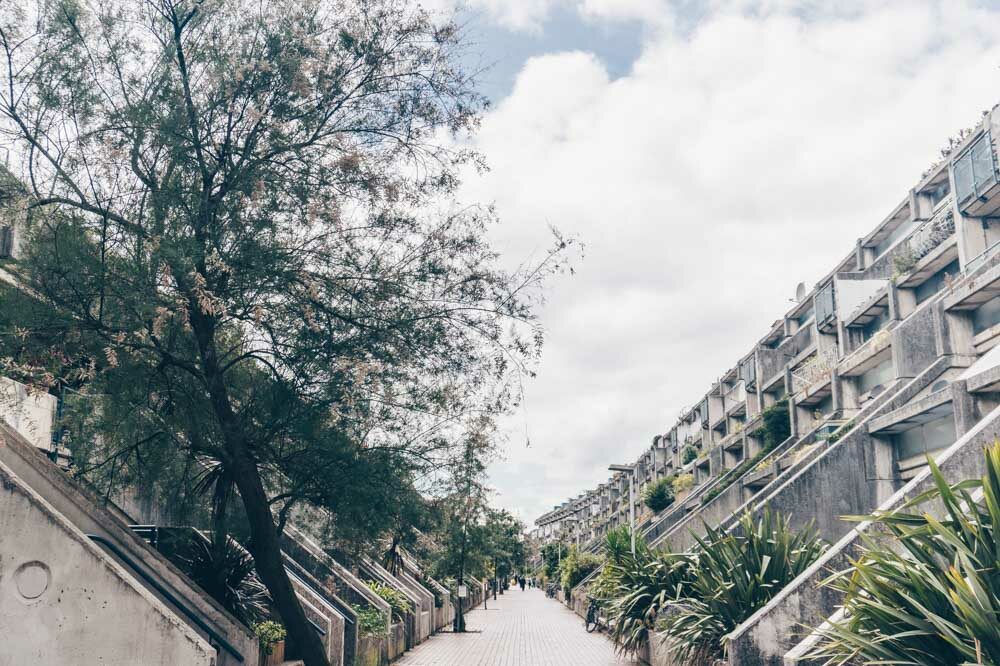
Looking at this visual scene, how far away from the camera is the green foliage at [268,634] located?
11.5m

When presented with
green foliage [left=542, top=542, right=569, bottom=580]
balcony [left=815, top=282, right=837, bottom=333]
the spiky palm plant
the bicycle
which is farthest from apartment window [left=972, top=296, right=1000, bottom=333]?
green foliage [left=542, top=542, right=569, bottom=580]

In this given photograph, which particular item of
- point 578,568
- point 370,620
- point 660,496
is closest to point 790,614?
point 370,620

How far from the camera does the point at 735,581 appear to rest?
1197cm

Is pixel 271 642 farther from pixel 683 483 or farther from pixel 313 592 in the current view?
pixel 683 483

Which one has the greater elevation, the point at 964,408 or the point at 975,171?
the point at 975,171

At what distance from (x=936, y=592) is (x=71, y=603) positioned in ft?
26.2

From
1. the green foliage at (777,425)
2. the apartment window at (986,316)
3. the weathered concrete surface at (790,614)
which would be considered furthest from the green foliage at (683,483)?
the weathered concrete surface at (790,614)

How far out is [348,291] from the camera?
10828mm

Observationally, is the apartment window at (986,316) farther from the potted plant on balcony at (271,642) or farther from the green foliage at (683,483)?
the green foliage at (683,483)

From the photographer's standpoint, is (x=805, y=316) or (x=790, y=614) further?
(x=805, y=316)

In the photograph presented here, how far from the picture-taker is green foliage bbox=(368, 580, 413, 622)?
20500 millimetres

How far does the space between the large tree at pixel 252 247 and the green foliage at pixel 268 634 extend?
0.63 metres

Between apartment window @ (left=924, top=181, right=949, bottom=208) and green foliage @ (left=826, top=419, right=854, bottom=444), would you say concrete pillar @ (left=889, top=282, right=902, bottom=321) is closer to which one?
apartment window @ (left=924, top=181, right=949, bottom=208)

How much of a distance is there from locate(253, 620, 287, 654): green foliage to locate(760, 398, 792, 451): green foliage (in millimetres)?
29964
